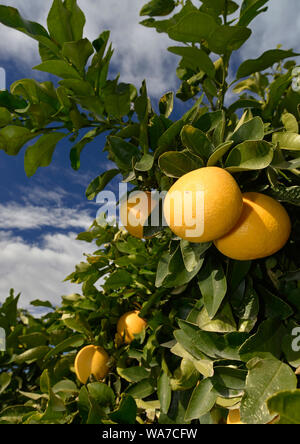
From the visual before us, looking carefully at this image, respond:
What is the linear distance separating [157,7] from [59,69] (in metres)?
0.62

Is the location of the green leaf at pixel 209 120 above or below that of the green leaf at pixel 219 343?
above

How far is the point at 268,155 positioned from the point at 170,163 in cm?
24

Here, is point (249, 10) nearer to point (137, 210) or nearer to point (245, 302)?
point (137, 210)


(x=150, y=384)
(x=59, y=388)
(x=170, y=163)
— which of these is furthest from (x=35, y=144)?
(x=59, y=388)

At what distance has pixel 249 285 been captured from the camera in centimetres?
94

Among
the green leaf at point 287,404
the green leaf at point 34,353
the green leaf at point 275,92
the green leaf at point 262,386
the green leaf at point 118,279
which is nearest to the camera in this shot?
the green leaf at point 287,404

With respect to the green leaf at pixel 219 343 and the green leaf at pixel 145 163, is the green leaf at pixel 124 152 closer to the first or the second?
the green leaf at pixel 145 163

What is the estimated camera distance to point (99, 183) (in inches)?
45.6

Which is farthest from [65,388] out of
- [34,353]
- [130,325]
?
[130,325]

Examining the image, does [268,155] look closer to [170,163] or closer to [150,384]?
[170,163]

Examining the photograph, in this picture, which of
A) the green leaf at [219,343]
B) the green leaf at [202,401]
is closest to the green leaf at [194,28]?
the green leaf at [219,343]

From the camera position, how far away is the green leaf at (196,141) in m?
0.83

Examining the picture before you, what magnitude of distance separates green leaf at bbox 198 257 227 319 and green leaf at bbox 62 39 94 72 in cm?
75
